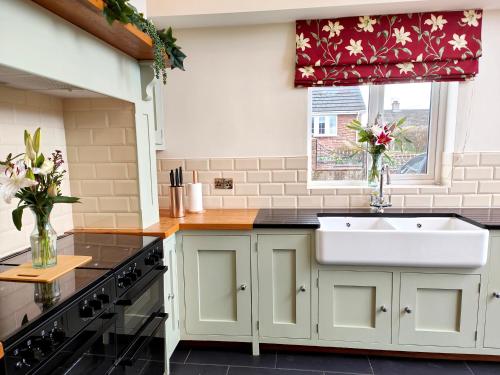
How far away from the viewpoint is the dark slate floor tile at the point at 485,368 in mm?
1947

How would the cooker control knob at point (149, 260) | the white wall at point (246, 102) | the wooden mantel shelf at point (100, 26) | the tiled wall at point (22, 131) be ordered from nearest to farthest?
the wooden mantel shelf at point (100, 26)
the tiled wall at point (22, 131)
the cooker control knob at point (149, 260)
the white wall at point (246, 102)

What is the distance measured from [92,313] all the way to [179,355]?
1233 millimetres

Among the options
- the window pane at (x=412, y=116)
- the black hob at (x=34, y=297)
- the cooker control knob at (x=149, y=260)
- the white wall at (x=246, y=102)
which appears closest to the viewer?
the black hob at (x=34, y=297)

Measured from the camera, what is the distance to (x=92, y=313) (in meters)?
1.14

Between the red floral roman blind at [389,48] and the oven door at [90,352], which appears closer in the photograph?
the oven door at [90,352]

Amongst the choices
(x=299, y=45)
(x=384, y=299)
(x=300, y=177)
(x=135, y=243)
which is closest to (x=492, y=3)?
(x=299, y=45)

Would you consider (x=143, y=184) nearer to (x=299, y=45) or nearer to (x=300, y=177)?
(x=300, y=177)

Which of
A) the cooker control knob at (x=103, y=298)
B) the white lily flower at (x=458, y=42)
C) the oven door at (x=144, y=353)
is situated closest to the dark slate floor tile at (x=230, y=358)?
the oven door at (x=144, y=353)

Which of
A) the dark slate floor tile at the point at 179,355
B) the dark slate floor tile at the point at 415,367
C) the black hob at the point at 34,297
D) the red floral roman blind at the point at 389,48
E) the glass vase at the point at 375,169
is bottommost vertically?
the dark slate floor tile at the point at 179,355

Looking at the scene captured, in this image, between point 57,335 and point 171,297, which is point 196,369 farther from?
point 57,335

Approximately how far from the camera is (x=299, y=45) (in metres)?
2.37

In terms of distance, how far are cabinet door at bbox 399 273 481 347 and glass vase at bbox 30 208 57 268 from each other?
1.84 m

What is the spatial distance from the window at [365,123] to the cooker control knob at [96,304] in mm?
1834

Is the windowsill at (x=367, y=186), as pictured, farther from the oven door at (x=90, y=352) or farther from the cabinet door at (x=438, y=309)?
the oven door at (x=90, y=352)
